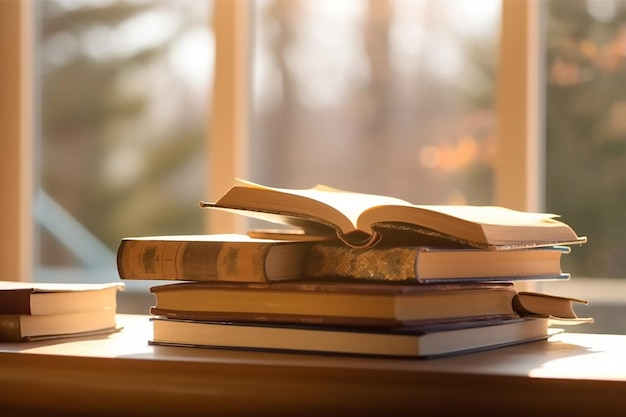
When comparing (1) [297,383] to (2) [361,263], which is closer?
(1) [297,383]

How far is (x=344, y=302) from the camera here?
0.88 metres

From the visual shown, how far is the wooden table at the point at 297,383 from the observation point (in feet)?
2.40

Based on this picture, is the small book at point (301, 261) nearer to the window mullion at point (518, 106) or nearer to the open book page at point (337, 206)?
the open book page at point (337, 206)

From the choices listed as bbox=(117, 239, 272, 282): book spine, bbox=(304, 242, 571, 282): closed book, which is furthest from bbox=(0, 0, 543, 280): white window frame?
bbox=(117, 239, 272, 282): book spine

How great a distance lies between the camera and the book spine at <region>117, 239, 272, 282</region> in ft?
3.03

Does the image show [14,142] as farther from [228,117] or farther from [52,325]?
[52,325]

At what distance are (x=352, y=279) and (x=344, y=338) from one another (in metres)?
0.09

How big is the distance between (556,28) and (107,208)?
910 millimetres

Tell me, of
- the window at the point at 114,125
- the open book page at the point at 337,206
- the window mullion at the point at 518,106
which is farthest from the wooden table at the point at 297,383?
the window at the point at 114,125

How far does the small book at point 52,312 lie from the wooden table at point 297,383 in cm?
6

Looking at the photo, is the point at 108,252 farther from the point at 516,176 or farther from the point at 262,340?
the point at 262,340

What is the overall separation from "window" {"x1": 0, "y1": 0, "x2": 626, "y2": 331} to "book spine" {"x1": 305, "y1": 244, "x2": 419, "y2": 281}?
58 centimetres

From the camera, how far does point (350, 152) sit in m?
1.63

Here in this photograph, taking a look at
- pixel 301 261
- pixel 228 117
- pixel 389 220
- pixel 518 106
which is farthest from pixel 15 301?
pixel 518 106
